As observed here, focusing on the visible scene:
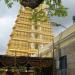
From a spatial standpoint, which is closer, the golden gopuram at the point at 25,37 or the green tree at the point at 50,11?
the green tree at the point at 50,11

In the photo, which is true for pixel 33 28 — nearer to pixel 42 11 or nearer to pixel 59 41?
pixel 59 41

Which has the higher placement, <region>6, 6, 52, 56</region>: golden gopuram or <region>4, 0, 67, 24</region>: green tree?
<region>6, 6, 52, 56</region>: golden gopuram

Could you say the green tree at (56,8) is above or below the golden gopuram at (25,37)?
below

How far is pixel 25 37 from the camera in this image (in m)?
59.5

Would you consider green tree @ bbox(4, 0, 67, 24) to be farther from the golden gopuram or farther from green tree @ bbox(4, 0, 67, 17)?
the golden gopuram

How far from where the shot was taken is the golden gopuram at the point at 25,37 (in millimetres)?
58219

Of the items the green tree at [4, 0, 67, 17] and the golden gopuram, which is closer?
the green tree at [4, 0, 67, 17]

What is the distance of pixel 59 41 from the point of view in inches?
907

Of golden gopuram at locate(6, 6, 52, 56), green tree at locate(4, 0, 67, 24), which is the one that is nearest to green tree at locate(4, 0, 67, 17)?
green tree at locate(4, 0, 67, 24)

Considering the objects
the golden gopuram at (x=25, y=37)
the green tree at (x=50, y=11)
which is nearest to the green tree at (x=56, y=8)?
the green tree at (x=50, y=11)

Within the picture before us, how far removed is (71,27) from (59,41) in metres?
2.91

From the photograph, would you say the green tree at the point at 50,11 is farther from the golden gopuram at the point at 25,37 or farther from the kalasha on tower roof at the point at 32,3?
the golden gopuram at the point at 25,37

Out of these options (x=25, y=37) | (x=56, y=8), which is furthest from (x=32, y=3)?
(x=25, y=37)

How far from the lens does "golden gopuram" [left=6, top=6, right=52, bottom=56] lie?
5822 centimetres
